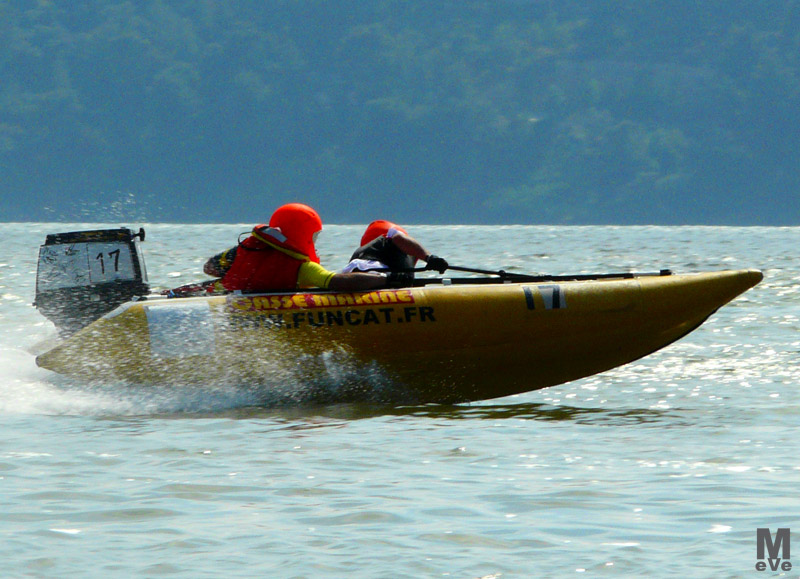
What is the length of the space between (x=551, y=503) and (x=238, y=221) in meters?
115

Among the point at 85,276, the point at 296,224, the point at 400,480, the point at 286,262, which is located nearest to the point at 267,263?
the point at 286,262

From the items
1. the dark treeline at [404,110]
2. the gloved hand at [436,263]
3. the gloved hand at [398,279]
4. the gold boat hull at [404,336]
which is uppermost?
the dark treeline at [404,110]

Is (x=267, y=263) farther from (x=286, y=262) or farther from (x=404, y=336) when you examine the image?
(x=404, y=336)

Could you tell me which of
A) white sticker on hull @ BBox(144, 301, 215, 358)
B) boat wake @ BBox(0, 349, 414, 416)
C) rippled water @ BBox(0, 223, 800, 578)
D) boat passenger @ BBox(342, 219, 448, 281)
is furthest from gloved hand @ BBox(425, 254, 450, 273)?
white sticker on hull @ BBox(144, 301, 215, 358)

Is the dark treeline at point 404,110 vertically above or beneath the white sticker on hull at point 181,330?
above

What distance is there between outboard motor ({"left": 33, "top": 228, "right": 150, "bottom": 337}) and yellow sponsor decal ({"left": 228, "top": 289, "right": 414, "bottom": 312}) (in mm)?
1304

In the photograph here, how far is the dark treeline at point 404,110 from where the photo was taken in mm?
119625

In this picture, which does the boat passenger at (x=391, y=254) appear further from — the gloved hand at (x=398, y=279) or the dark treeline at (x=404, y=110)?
the dark treeline at (x=404, y=110)

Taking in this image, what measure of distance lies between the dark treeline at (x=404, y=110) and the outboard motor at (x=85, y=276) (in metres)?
106

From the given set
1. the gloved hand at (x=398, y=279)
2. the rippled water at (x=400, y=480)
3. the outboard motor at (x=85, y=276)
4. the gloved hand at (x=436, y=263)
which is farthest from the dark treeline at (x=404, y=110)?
the rippled water at (x=400, y=480)

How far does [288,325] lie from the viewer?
28.2 ft

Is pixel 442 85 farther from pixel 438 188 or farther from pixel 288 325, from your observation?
pixel 288 325

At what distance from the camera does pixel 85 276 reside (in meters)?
9.52

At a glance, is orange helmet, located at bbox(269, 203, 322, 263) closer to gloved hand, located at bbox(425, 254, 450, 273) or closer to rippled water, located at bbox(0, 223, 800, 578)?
gloved hand, located at bbox(425, 254, 450, 273)
